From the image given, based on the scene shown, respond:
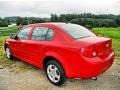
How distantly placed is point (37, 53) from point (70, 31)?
3.90 ft

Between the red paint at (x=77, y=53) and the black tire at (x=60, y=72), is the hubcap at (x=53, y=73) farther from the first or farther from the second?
the red paint at (x=77, y=53)

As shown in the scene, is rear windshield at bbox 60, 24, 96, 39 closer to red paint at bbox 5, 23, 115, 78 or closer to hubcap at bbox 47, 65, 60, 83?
red paint at bbox 5, 23, 115, 78

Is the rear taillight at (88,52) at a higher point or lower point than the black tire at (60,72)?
higher

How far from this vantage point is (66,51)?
16.8ft

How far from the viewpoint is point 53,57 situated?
550cm

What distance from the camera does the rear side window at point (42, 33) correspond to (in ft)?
19.1

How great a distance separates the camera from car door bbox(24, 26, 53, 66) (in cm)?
585

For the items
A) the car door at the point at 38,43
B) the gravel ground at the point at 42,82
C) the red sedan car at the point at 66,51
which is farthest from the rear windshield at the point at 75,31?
the gravel ground at the point at 42,82

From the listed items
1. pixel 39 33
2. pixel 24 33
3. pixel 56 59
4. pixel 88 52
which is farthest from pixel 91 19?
pixel 88 52

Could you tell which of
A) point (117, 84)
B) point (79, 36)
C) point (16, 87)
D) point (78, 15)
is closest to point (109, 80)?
point (117, 84)

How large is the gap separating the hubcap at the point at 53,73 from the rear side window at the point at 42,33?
0.79 m

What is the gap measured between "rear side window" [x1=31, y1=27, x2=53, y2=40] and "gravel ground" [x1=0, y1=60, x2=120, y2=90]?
1.17m

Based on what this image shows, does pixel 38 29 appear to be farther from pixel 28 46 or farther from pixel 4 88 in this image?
pixel 4 88

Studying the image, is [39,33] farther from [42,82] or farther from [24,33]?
[42,82]
